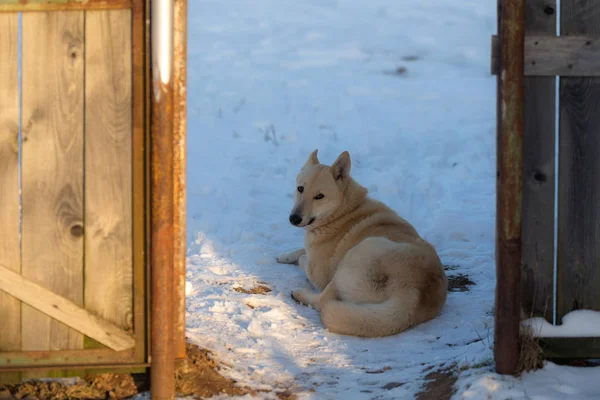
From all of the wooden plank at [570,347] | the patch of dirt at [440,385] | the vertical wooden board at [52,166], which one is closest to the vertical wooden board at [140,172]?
the vertical wooden board at [52,166]

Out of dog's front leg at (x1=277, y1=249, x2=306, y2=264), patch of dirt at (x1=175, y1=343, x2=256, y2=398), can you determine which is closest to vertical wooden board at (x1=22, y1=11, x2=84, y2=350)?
patch of dirt at (x1=175, y1=343, x2=256, y2=398)

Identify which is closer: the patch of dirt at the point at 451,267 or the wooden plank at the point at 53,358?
the wooden plank at the point at 53,358

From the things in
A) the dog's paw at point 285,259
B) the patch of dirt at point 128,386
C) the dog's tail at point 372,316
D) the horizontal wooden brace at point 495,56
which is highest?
the horizontal wooden brace at point 495,56

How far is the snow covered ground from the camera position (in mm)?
4492

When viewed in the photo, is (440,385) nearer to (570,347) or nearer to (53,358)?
(570,347)

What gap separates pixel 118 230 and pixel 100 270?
0.22 metres

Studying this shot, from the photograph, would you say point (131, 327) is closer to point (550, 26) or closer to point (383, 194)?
point (550, 26)

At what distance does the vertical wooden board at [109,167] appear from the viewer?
3623mm

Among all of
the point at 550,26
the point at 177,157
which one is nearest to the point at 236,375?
the point at 177,157

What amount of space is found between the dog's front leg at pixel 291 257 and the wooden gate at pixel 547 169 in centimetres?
317

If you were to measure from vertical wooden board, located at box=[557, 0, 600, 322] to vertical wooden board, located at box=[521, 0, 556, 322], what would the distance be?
7 centimetres

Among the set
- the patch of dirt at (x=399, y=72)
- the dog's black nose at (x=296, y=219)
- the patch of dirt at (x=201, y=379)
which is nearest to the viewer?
the patch of dirt at (x=201, y=379)

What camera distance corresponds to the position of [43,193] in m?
3.67

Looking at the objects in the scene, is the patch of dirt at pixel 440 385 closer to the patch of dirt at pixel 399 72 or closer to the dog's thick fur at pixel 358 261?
the dog's thick fur at pixel 358 261
